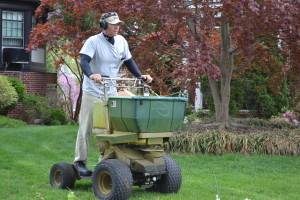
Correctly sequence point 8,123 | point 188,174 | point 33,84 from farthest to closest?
1. point 33,84
2. point 8,123
3. point 188,174

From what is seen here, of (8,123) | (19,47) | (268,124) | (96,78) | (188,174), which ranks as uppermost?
(19,47)

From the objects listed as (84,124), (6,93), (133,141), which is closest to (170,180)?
(133,141)

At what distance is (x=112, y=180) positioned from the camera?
538cm

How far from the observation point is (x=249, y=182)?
281 inches

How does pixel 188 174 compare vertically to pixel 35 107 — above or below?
below

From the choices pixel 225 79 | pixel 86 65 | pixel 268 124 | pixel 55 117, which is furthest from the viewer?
pixel 55 117

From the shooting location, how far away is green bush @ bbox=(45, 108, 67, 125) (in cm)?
1627

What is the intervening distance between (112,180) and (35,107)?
11186 millimetres

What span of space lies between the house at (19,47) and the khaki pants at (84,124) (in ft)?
35.4

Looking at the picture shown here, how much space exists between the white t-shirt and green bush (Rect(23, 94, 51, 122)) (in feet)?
34.0

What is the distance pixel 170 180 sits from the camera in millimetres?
5852

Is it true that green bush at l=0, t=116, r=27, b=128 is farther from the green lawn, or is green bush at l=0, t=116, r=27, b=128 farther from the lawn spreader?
the lawn spreader

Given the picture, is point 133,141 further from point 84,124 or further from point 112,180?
point 84,124

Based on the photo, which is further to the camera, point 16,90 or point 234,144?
point 16,90
